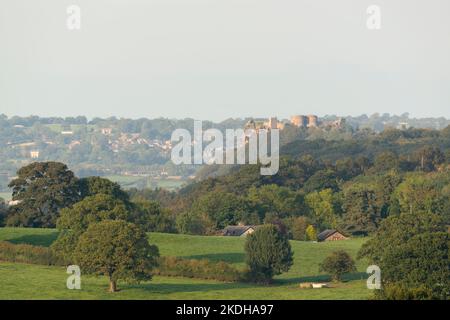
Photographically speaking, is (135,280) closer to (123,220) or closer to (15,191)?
(123,220)

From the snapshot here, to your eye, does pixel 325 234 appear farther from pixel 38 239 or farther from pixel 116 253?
pixel 116 253

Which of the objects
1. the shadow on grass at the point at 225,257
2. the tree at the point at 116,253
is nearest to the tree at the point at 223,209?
the shadow on grass at the point at 225,257

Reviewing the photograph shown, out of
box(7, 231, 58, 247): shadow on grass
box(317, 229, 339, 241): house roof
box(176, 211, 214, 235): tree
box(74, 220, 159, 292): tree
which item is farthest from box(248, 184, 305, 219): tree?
box(74, 220, 159, 292): tree

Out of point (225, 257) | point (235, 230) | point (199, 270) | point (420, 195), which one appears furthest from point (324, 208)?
point (199, 270)

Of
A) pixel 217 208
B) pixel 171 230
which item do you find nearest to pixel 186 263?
pixel 171 230

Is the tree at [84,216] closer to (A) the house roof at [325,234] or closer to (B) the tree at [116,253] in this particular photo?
(B) the tree at [116,253]

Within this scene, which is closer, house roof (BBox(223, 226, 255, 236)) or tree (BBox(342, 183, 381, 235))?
house roof (BBox(223, 226, 255, 236))

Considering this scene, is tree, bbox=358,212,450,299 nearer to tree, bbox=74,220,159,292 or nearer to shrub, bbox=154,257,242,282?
shrub, bbox=154,257,242,282

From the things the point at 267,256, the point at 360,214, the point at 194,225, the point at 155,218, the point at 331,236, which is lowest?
the point at 331,236
